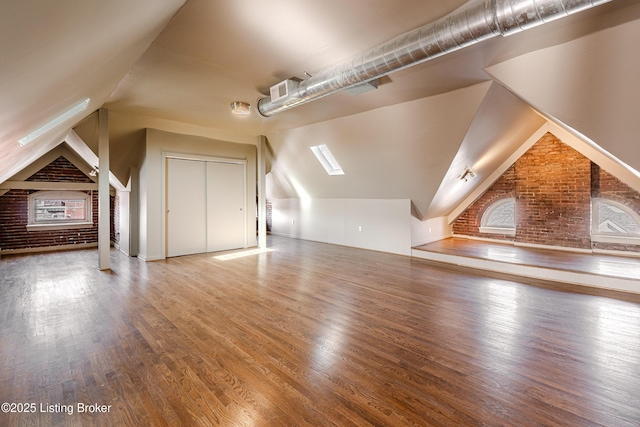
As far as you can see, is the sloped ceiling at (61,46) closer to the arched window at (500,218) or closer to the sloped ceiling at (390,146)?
the sloped ceiling at (390,146)

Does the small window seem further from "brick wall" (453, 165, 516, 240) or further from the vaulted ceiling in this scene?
"brick wall" (453, 165, 516, 240)

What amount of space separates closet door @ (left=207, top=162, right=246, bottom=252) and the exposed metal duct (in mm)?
3602

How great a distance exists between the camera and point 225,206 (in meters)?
6.41

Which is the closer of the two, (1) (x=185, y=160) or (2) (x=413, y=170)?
Answer: (2) (x=413, y=170)

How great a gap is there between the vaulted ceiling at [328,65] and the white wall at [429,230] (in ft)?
2.95

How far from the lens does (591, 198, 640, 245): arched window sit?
4.90 metres

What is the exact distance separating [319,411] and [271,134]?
585 centimetres

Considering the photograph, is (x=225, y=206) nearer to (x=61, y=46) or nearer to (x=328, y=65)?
(x=328, y=65)

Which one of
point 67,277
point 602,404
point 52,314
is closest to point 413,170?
point 602,404

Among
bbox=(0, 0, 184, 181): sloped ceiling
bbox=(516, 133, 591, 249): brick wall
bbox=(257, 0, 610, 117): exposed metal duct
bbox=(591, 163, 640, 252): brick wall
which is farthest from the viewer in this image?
bbox=(516, 133, 591, 249): brick wall

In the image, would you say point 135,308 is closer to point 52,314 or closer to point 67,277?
point 52,314

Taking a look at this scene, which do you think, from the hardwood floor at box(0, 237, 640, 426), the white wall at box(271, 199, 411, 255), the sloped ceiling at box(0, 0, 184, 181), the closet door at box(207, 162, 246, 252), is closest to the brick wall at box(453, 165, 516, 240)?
the white wall at box(271, 199, 411, 255)

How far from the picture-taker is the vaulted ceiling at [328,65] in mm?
1756

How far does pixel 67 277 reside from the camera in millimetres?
4379
